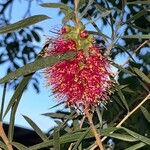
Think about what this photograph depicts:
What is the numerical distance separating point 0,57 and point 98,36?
208 centimetres

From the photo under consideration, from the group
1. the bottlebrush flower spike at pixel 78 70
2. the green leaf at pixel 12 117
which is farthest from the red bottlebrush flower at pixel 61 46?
the green leaf at pixel 12 117

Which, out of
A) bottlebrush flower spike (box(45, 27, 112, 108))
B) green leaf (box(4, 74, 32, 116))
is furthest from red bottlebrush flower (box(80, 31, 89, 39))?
green leaf (box(4, 74, 32, 116))

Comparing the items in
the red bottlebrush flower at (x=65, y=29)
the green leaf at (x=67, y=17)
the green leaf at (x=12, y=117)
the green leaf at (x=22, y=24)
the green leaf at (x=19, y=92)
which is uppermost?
the green leaf at (x=22, y=24)

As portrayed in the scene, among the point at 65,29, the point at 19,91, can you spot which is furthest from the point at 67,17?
the point at 19,91

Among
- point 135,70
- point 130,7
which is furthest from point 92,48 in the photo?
point 130,7

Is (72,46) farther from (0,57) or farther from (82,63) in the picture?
(0,57)

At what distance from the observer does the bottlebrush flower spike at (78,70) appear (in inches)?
33.3

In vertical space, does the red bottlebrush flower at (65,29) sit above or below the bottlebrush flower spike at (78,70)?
above

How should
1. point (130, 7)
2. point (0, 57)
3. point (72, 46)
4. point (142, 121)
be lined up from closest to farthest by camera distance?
1. point (72, 46)
2. point (142, 121)
3. point (130, 7)
4. point (0, 57)

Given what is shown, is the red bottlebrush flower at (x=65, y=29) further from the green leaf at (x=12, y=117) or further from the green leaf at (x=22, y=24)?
the green leaf at (x=12, y=117)

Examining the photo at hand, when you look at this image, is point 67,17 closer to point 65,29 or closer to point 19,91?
point 65,29

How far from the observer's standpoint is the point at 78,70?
2.80 ft

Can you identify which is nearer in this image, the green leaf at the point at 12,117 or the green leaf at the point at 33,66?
the green leaf at the point at 33,66

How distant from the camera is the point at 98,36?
3.07 ft
